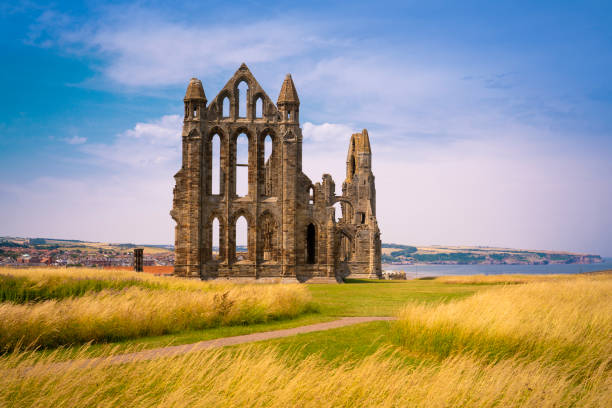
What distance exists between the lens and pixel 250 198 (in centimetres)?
4034

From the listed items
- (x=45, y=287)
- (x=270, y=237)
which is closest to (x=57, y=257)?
(x=270, y=237)

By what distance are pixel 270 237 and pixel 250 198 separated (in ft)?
25.5

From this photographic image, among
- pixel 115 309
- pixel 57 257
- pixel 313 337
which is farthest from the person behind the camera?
pixel 57 257

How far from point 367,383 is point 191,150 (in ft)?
113

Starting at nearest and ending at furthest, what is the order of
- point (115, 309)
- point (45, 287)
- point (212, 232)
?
point (115, 309) < point (45, 287) < point (212, 232)

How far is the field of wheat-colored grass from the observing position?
12.1 meters

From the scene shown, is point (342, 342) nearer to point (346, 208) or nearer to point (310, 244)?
point (310, 244)

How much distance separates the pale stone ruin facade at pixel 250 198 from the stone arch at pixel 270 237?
0.36 feet

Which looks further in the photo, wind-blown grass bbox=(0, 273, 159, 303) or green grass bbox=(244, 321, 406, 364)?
wind-blown grass bbox=(0, 273, 159, 303)

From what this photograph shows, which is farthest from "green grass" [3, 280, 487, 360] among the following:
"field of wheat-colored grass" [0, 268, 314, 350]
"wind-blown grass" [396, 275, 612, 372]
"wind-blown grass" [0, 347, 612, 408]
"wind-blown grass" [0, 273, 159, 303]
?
"wind-blown grass" [0, 273, 159, 303]

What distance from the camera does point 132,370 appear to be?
281 inches

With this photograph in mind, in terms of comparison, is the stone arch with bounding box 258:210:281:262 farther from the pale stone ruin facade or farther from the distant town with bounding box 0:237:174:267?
the distant town with bounding box 0:237:174:267

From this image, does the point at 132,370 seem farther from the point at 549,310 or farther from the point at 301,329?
the point at 549,310

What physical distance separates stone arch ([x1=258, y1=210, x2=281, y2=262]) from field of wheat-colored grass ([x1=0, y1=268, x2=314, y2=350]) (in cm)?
1868
